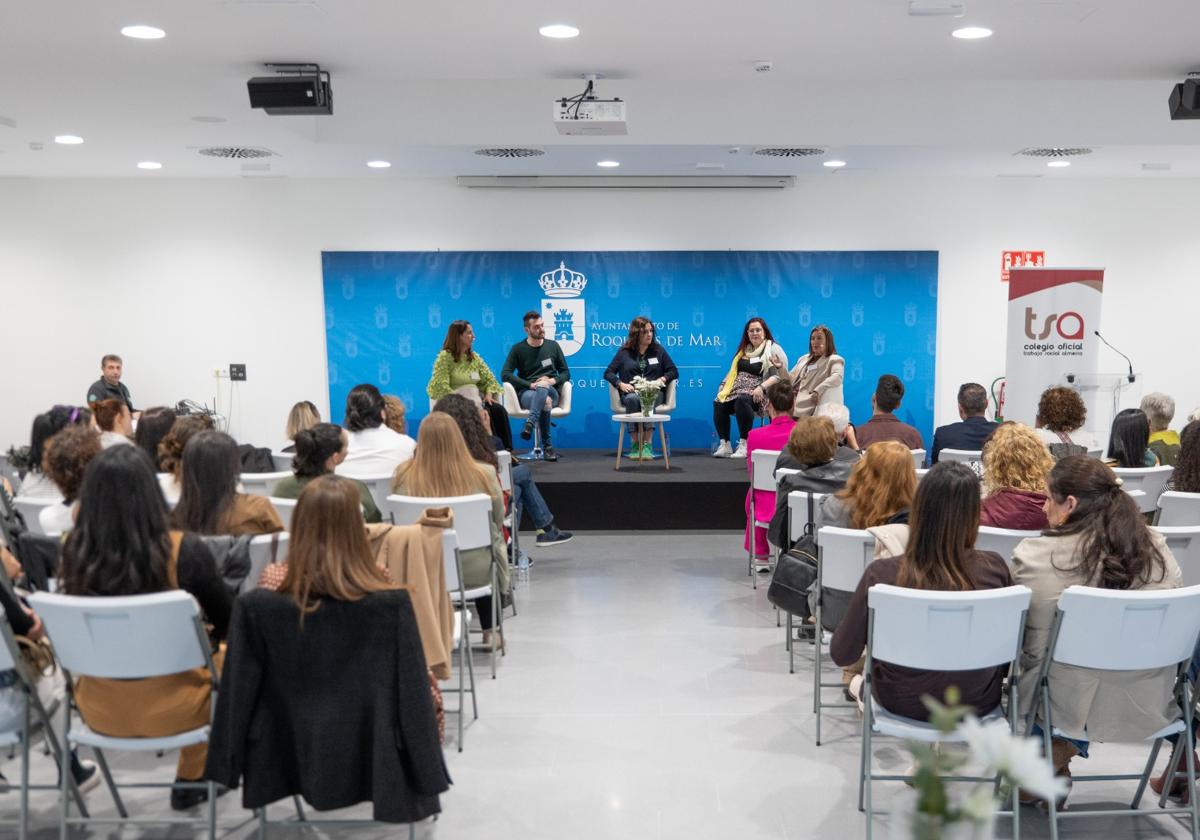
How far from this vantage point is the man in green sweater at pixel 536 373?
31.4ft

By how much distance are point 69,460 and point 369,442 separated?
1981 millimetres

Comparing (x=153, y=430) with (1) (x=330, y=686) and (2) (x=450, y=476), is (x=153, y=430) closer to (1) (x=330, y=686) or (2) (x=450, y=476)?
(2) (x=450, y=476)

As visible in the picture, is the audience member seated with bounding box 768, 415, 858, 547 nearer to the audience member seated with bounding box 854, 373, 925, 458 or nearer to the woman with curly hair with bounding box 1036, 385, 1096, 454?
the audience member seated with bounding box 854, 373, 925, 458

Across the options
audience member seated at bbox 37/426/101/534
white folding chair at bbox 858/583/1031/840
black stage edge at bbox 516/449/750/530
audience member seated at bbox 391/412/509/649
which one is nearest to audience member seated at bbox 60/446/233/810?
audience member seated at bbox 37/426/101/534

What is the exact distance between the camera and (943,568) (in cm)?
320

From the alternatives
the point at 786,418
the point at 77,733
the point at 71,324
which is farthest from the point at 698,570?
the point at 71,324

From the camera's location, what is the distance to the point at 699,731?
4.36 meters

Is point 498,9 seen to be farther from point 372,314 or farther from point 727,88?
point 372,314

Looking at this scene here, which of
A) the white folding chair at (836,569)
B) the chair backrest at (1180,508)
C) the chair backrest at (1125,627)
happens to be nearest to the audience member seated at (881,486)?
the white folding chair at (836,569)

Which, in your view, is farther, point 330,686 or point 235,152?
point 235,152

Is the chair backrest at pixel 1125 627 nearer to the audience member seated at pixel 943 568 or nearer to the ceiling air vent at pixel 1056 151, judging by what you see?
the audience member seated at pixel 943 568

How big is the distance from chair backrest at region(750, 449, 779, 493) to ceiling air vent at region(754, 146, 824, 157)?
3534mm

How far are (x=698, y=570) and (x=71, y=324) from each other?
7.85 meters

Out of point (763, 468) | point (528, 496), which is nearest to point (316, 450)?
point (528, 496)
